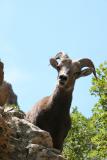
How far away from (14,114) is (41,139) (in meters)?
1.19

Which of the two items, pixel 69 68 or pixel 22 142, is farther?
pixel 69 68

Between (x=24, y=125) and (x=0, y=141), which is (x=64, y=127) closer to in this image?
(x=24, y=125)

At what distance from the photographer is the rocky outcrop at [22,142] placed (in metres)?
8.16

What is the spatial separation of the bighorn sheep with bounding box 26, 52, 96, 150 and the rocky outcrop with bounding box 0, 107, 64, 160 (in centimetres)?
601

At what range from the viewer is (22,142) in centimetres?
881

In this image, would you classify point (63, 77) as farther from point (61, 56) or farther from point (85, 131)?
point (85, 131)

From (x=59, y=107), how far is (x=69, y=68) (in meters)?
1.46

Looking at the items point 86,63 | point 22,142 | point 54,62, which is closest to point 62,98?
point 54,62

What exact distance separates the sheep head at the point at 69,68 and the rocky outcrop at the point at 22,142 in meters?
6.70

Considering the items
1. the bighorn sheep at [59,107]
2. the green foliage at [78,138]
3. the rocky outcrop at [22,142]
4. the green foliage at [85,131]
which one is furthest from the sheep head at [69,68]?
the green foliage at [78,138]

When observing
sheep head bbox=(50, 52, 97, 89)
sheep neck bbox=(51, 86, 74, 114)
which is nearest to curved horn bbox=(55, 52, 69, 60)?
sheep head bbox=(50, 52, 97, 89)

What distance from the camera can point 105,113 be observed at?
99.7ft

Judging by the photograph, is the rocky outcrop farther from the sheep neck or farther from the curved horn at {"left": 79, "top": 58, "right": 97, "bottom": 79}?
the curved horn at {"left": 79, "top": 58, "right": 97, "bottom": 79}

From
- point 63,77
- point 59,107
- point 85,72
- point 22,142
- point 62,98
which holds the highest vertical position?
point 85,72
